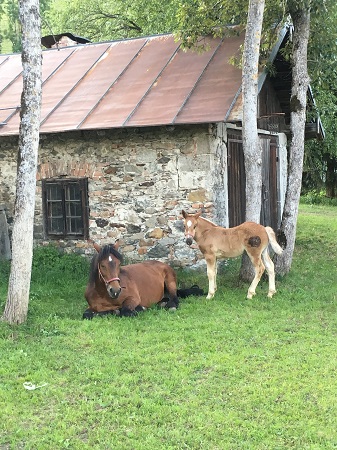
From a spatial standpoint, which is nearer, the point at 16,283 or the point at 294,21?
the point at 16,283

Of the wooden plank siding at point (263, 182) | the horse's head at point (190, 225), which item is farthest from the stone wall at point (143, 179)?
the horse's head at point (190, 225)

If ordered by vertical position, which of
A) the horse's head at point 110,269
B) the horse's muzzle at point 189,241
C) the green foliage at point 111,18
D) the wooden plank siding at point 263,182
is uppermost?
the green foliage at point 111,18

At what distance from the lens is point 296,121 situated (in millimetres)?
10109

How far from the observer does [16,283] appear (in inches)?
281

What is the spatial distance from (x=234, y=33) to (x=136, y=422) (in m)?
9.00

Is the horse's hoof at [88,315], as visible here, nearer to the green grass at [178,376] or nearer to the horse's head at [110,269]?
the green grass at [178,376]

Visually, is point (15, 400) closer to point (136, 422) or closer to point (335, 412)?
point (136, 422)

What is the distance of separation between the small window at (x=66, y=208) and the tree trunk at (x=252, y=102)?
369 centimetres

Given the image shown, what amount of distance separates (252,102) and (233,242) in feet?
7.38

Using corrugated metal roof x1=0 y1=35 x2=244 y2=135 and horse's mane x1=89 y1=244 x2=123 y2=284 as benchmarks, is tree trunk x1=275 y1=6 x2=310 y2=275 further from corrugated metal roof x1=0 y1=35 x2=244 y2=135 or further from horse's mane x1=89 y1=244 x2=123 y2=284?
→ horse's mane x1=89 y1=244 x2=123 y2=284

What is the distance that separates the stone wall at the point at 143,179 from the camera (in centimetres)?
1046

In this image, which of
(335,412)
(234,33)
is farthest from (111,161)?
(335,412)

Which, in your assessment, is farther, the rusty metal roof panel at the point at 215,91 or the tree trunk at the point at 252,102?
the rusty metal roof panel at the point at 215,91

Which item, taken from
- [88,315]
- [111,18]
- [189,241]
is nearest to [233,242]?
[189,241]
